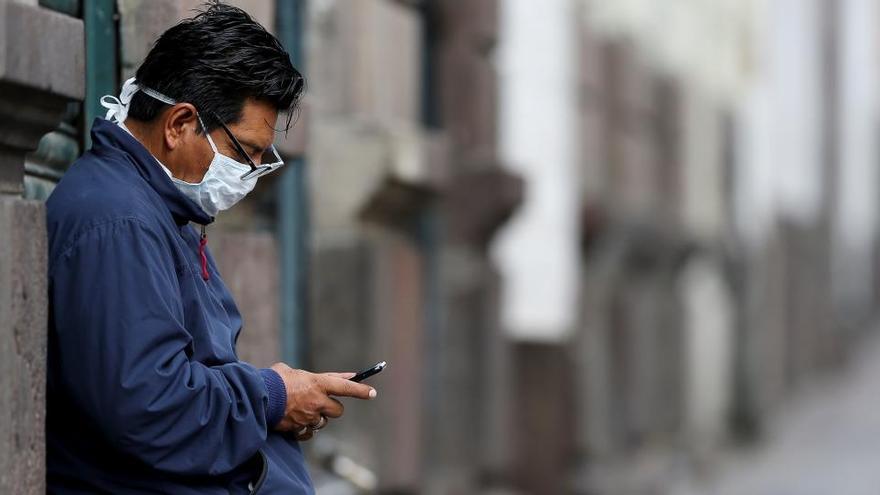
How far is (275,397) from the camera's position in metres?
3.49

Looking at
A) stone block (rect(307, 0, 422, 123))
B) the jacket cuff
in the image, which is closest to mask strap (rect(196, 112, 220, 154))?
the jacket cuff

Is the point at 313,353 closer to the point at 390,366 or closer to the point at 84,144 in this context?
the point at 390,366

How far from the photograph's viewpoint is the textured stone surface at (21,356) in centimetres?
341

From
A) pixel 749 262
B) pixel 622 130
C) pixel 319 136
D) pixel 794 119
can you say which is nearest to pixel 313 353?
pixel 319 136

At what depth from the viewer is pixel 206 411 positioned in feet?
10.8

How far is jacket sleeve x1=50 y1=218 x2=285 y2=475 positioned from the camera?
3.19m

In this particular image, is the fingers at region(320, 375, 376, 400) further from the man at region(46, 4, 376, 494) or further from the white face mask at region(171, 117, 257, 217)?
the white face mask at region(171, 117, 257, 217)

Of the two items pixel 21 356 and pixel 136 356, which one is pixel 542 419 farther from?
pixel 136 356

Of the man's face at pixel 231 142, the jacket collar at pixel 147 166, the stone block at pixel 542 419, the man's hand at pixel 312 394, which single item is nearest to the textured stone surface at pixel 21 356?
→ the jacket collar at pixel 147 166

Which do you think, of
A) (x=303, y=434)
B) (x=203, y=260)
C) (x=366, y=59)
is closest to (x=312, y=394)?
(x=303, y=434)

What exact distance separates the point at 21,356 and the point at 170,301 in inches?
12.4

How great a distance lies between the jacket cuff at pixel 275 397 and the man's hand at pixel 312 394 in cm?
1

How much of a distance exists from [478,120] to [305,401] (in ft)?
21.8

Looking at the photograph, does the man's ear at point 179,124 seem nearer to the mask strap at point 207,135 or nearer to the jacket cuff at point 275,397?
the mask strap at point 207,135
